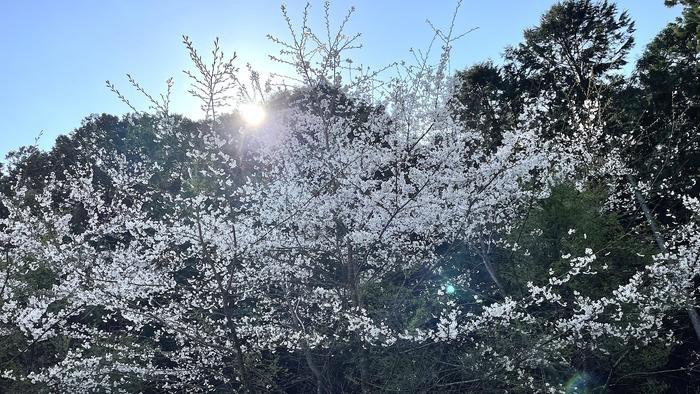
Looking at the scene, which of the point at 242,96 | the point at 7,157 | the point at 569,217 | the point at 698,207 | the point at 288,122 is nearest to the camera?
the point at 242,96

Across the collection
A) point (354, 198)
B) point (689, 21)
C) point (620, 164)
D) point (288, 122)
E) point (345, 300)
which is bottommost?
point (345, 300)

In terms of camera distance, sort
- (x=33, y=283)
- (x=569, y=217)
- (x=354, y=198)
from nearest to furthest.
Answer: (x=354, y=198)
(x=569, y=217)
(x=33, y=283)

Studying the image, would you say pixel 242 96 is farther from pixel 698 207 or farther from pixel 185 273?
pixel 698 207

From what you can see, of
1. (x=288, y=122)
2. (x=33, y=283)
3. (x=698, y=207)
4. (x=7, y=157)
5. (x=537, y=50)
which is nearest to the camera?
(x=288, y=122)

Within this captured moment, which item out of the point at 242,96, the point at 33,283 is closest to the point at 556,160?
the point at 242,96

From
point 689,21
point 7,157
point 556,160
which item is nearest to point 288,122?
point 556,160

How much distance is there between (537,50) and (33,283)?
19.0 m

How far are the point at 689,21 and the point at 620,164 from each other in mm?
4356

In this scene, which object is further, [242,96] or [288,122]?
[288,122]

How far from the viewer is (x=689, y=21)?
1126 cm

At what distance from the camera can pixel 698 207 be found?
9.06 meters

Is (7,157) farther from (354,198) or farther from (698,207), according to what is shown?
(698,207)

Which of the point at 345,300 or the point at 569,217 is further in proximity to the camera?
the point at 569,217

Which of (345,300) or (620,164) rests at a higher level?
(620,164)
